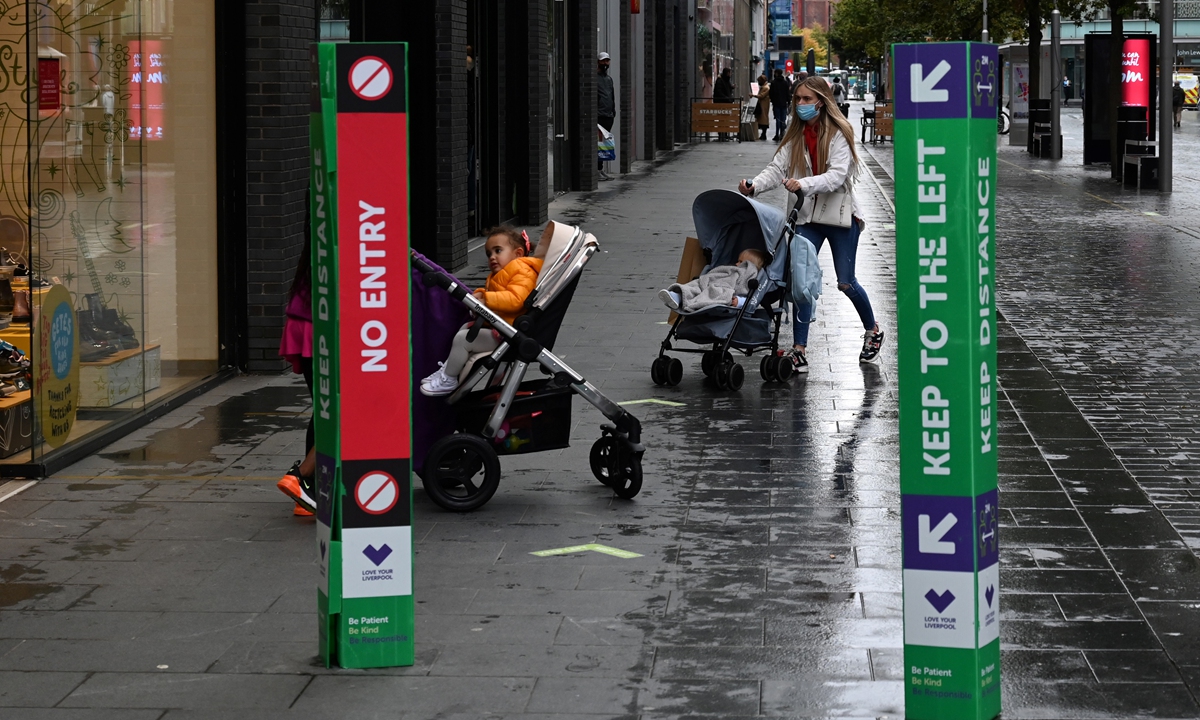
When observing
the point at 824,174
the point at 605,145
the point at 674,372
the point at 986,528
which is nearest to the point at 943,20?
the point at 605,145

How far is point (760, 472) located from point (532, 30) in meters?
13.6

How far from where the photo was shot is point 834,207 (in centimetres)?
1023

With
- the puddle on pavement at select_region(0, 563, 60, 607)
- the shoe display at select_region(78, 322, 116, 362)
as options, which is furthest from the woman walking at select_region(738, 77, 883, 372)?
the puddle on pavement at select_region(0, 563, 60, 607)

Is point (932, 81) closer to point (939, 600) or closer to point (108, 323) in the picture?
point (939, 600)

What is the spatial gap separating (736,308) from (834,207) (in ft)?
3.63

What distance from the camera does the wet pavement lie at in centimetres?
470

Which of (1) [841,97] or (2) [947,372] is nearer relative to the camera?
(2) [947,372]

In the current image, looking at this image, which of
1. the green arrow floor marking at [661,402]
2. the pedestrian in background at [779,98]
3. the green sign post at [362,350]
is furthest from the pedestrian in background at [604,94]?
the green sign post at [362,350]

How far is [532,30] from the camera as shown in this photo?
20.3 metres

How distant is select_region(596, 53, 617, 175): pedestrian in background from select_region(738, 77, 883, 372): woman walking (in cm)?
1695

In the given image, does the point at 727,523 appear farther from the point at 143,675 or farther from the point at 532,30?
the point at 532,30

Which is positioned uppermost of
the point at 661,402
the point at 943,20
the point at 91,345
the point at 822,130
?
the point at 943,20

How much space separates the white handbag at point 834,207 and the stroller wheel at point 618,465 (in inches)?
143

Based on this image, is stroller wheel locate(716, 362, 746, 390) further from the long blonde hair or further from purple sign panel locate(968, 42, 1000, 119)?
purple sign panel locate(968, 42, 1000, 119)
